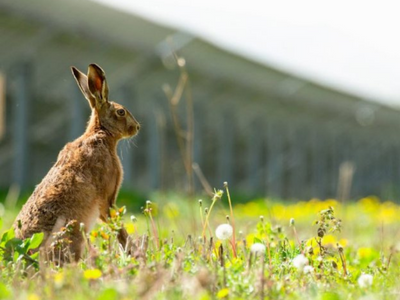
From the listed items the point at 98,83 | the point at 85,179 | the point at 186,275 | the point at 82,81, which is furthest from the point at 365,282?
the point at 82,81

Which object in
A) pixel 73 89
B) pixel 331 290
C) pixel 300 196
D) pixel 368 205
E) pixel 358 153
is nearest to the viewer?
pixel 331 290

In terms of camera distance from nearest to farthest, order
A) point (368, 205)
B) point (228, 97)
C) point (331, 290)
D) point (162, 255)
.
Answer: point (331, 290)
point (162, 255)
point (368, 205)
point (228, 97)

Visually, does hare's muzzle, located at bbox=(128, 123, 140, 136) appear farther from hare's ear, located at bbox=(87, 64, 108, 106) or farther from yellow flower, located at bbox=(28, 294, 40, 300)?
yellow flower, located at bbox=(28, 294, 40, 300)

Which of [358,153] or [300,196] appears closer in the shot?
[300,196]

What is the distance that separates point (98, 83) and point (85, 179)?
1.67ft

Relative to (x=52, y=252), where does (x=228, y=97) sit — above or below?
above

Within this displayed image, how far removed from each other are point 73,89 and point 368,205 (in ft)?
18.8

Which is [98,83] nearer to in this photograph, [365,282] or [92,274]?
[92,274]

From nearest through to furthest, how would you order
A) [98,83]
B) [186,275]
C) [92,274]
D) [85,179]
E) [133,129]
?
[92,274]
[186,275]
[85,179]
[98,83]
[133,129]

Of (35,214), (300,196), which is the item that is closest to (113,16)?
(35,214)

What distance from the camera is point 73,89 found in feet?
43.5

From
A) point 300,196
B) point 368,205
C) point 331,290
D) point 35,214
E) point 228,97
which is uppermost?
point 228,97

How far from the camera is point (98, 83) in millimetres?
4020

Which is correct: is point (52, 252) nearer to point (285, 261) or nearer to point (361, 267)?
point (285, 261)
